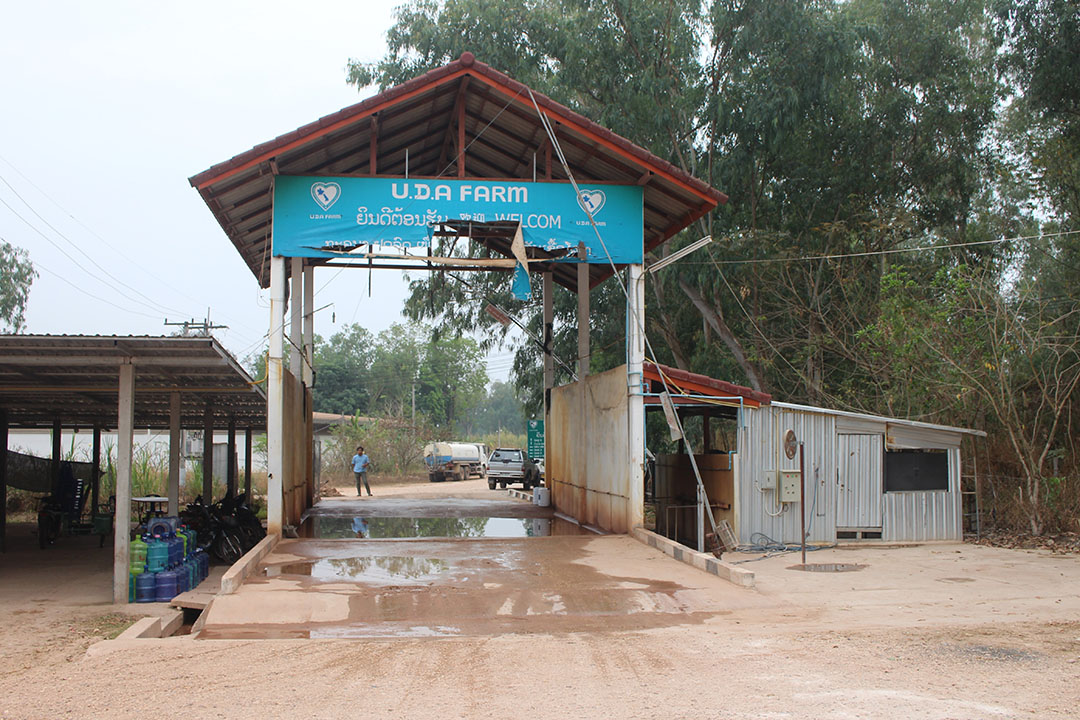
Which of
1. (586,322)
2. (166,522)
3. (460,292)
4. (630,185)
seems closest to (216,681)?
(166,522)

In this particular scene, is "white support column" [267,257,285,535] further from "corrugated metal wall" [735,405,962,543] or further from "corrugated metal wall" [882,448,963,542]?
"corrugated metal wall" [882,448,963,542]

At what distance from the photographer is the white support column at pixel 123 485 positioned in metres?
11.2

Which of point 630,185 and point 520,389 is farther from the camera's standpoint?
point 520,389

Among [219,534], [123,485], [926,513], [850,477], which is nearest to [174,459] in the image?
[219,534]

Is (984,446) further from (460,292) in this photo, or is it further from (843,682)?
(460,292)

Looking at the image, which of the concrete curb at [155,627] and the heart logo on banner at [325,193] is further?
the heart logo on banner at [325,193]

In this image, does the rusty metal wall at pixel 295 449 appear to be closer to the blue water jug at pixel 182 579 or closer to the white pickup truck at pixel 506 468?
the blue water jug at pixel 182 579

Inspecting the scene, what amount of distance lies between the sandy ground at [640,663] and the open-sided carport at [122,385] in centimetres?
230

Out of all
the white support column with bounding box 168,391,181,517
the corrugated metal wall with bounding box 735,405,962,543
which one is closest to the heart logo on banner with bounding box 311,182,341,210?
the white support column with bounding box 168,391,181,517

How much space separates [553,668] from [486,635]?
139 centimetres

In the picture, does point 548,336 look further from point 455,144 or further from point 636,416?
point 636,416

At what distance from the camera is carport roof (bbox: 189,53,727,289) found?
14375 millimetres

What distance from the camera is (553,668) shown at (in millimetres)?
6879

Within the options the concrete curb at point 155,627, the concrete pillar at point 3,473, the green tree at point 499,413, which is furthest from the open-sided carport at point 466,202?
the green tree at point 499,413
